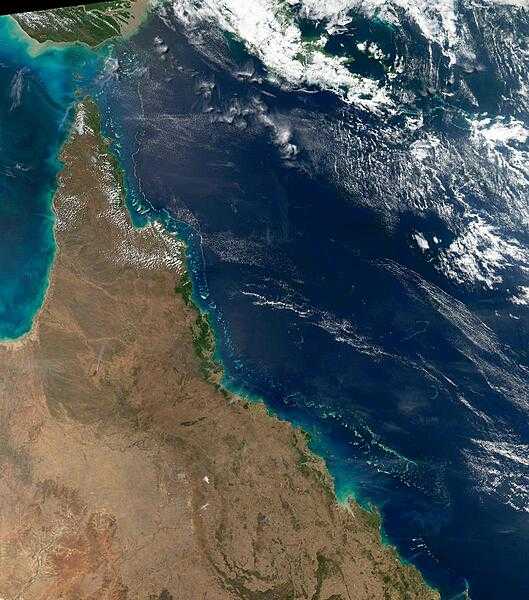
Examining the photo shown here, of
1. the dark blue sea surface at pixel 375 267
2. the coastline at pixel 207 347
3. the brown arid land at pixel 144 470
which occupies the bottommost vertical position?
the brown arid land at pixel 144 470

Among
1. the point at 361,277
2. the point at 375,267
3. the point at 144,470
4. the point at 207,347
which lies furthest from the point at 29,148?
the point at 375,267

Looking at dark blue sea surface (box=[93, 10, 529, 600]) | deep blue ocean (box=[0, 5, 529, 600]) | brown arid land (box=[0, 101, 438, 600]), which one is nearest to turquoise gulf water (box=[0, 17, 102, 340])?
deep blue ocean (box=[0, 5, 529, 600])

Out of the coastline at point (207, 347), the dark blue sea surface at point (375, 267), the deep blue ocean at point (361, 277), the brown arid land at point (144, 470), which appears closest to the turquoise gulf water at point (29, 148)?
the deep blue ocean at point (361, 277)

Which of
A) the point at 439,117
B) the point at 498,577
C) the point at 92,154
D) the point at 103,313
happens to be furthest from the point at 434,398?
the point at 92,154

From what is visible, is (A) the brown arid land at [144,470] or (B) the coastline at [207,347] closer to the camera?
(A) the brown arid land at [144,470]

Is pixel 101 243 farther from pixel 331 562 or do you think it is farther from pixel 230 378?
pixel 331 562

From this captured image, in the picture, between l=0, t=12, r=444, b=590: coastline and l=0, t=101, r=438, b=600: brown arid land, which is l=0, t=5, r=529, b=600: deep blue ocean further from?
Answer: l=0, t=101, r=438, b=600: brown arid land

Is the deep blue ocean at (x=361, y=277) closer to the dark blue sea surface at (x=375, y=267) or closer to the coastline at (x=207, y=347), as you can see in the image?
the dark blue sea surface at (x=375, y=267)
